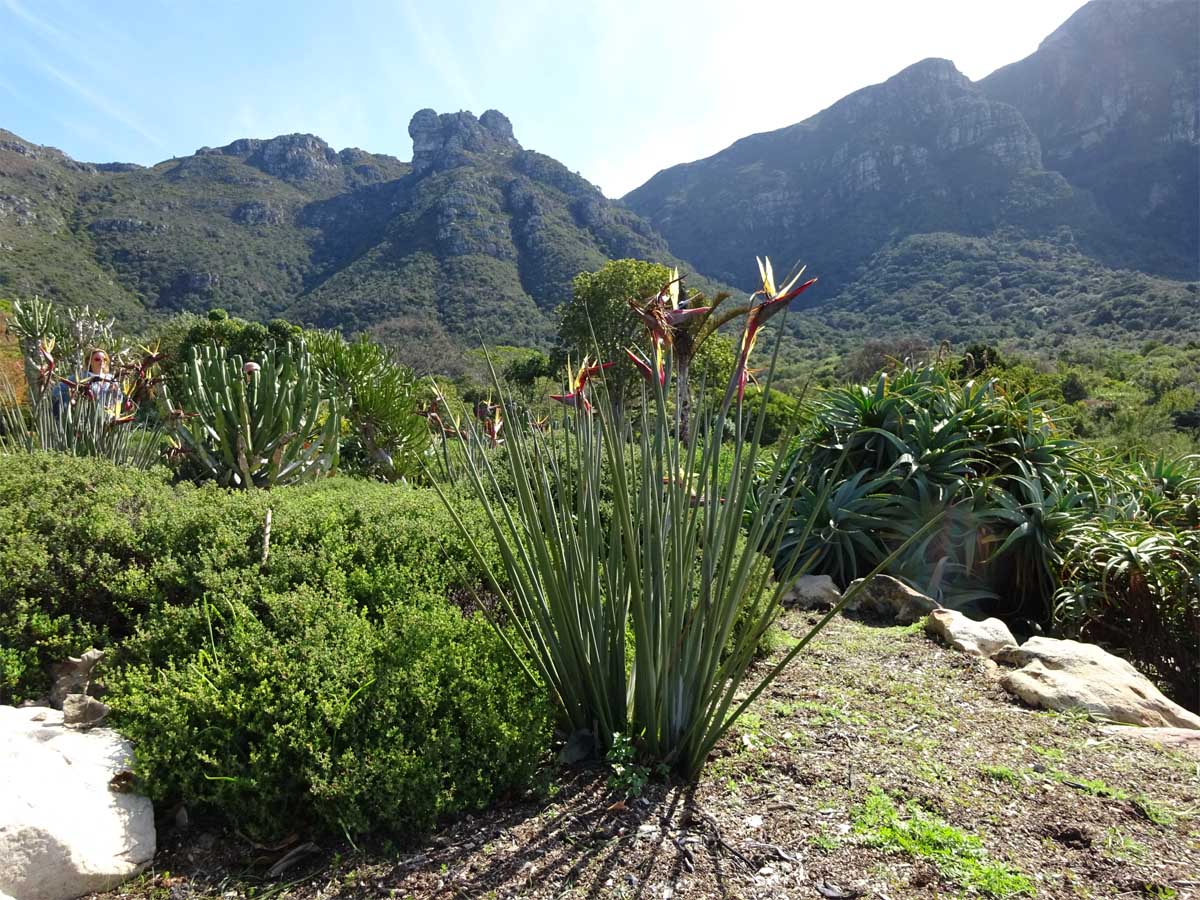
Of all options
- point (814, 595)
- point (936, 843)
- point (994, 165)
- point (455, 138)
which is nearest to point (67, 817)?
point (936, 843)

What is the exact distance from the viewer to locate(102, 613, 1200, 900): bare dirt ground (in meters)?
1.67

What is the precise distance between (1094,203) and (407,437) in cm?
8096

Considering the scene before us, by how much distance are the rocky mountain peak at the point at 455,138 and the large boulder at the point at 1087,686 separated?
91744 mm

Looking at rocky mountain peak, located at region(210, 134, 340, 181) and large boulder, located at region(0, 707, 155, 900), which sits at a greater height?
rocky mountain peak, located at region(210, 134, 340, 181)

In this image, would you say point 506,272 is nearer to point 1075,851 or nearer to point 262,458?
point 262,458

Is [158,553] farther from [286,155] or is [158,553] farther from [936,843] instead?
[286,155]

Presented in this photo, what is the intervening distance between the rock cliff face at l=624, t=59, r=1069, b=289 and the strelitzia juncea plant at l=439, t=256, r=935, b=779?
6206 centimetres

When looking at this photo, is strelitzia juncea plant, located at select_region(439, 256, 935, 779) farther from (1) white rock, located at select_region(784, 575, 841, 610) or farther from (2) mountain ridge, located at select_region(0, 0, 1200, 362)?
(2) mountain ridge, located at select_region(0, 0, 1200, 362)

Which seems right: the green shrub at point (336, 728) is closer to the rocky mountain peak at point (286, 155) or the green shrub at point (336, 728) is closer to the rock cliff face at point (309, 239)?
the rock cliff face at point (309, 239)

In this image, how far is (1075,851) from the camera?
178cm

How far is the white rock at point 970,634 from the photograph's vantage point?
11.4 feet

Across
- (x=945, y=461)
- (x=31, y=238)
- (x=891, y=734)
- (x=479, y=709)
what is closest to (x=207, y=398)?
(x=479, y=709)

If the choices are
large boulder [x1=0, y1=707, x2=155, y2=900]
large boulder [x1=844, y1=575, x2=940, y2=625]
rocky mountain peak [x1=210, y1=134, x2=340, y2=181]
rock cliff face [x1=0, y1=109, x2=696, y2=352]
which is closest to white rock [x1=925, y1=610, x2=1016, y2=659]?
large boulder [x1=844, y1=575, x2=940, y2=625]

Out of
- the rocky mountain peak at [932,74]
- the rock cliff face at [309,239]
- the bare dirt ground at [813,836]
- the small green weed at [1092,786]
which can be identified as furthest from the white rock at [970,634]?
the rocky mountain peak at [932,74]
